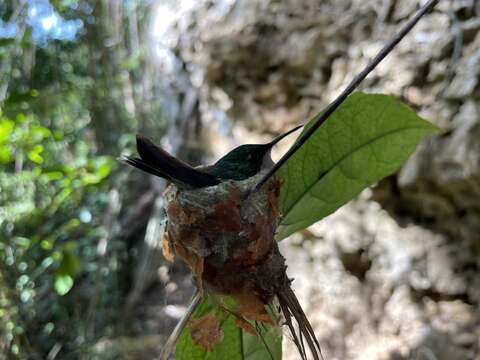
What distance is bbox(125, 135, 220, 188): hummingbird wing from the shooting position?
1.40 ft

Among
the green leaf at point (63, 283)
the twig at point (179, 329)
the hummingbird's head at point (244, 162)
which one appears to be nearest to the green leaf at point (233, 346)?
the twig at point (179, 329)

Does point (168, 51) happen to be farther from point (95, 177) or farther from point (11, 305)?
point (11, 305)

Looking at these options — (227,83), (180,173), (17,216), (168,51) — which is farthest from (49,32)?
(180,173)

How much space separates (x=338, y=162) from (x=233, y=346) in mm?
298

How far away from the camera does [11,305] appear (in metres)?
1.65

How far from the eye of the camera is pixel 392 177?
6.11 ft

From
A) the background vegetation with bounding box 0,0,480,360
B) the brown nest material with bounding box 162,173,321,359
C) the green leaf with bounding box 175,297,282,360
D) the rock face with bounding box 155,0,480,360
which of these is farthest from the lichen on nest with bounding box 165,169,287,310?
the rock face with bounding box 155,0,480,360

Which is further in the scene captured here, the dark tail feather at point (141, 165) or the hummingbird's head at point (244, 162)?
the hummingbird's head at point (244, 162)

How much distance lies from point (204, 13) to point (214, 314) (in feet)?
8.10

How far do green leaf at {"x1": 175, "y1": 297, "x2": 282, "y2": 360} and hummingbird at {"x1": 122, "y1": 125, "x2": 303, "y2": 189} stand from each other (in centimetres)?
21

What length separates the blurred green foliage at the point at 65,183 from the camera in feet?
5.97

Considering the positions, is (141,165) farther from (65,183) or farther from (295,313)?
(65,183)

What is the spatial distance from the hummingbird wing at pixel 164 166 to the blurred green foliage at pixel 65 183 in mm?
1266

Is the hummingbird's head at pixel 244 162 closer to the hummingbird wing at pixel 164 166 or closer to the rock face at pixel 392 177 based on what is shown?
the hummingbird wing at pixel 164 166
